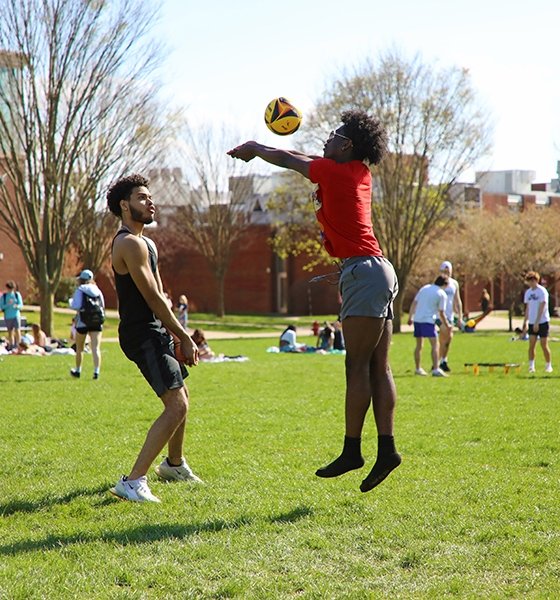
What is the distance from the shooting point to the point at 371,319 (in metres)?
5.89

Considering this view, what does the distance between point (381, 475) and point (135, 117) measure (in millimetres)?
25956

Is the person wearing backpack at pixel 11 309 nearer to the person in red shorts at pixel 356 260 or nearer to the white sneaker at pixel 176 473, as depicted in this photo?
the white sneaker at pixel 176 473

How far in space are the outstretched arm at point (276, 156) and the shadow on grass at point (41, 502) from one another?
2600 mm

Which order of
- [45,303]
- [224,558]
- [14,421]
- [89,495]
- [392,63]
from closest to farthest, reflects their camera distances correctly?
[224,558] → [89,495] → [14,421] → [45,303] → [392,63]

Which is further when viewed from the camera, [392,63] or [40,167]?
[392,63]

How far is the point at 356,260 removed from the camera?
19.4 feet

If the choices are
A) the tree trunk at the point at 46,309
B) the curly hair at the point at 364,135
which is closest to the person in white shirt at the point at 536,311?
the curly hair at the point at 364,135

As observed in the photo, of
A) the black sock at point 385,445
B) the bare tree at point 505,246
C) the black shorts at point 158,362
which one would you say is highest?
the bare tree at point 505,246

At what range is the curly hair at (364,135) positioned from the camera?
233 inches

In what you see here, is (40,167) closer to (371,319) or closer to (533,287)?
(533,287)

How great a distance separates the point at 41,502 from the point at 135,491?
655mm

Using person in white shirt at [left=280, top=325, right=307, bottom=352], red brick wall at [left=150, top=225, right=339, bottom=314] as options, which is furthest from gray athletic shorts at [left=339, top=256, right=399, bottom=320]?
red brick wall at [left=150, top=225, right=339, bottom=314]

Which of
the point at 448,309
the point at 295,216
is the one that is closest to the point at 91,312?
the point at 448,309

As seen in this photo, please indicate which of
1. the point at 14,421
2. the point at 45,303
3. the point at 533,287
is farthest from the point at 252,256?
the point at 14,421
